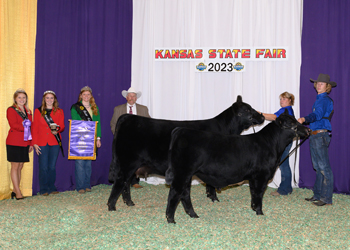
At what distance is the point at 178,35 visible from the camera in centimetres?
661

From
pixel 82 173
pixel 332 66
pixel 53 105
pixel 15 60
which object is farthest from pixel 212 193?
pixel 15 60

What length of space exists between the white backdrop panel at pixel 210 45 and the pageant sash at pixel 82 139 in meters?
1.56

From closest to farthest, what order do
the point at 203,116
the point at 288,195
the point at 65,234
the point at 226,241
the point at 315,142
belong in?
the point at 226,241 → the point at 65,234 → the point at 315,142 → the point at 288,195 → the point at 203,116

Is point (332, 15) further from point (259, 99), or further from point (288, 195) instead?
point (288, 195)

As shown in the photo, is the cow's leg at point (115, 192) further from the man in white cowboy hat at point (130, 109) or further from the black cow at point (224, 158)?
the man in white cowboy hat at point (130, 109)

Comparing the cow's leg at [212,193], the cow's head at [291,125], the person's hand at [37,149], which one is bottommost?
the cow's leg at [212,193]

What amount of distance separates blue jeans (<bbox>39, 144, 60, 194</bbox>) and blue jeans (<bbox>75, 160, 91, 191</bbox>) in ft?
1.31

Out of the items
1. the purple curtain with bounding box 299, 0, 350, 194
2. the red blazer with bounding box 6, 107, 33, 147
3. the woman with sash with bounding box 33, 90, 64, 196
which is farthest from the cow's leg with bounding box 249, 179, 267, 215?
the red blazer with bounding box 6, 107, 33, 147

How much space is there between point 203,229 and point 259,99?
3.53 meters

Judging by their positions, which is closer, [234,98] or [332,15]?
[332,15]

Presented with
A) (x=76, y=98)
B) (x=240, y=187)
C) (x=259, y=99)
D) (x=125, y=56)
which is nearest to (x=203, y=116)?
(x=259, y=99)

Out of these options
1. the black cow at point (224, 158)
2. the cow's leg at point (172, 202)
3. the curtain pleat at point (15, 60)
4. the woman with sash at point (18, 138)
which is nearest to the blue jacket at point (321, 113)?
→ the black cow at point (224, 158)

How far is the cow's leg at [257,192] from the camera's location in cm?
417

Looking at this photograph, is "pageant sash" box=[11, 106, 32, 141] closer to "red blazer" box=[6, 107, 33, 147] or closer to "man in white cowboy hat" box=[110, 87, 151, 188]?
"red blazer" box=[6, 107, 33, 147]
